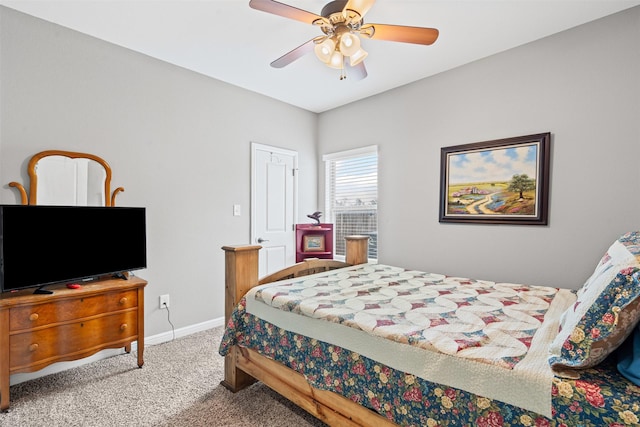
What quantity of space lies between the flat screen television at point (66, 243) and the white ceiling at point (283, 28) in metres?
1.43

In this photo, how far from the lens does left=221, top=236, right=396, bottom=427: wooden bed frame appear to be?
1503 millimetres

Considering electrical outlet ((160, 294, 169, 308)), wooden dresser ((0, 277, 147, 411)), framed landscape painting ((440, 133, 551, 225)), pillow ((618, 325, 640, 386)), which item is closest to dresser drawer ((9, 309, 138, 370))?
wooden dresser ((0, 277, 147, 411))

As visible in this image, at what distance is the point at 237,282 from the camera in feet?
6.91

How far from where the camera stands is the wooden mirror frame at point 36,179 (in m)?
2.26

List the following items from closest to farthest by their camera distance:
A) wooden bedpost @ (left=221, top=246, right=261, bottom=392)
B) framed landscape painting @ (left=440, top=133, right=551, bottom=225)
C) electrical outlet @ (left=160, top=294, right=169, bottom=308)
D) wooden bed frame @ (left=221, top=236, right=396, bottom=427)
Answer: wooden bed frame @ (left=221, top=236, right=396, bottom=427) < wooden bedpost @ (left=221, top=246, right=261, bottom=392) < framed landscape painting @ (left=440, top=133, right=551, bottom=225) < electrical outlet @ (left=160, top=294, right=169, bottom=308)

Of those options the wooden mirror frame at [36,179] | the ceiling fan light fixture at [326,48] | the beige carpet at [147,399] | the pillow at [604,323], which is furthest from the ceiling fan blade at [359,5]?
the beige carpet at [147,399]

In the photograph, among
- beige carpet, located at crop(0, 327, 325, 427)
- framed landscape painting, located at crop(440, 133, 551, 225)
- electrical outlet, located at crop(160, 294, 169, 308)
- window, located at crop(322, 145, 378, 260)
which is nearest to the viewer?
beige carpet, located at crop(0, 327, 325, 427)

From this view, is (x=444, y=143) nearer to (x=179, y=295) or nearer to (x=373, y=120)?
(x=373, y=120)

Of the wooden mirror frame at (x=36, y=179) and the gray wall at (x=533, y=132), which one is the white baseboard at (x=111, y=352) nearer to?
the wooden mirror frame at (x=36, y=179)

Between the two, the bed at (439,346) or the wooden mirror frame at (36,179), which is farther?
the wooden mirror frame at (36,179)

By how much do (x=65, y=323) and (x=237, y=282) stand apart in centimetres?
121

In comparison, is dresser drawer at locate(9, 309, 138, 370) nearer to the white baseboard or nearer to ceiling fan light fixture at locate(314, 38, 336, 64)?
the white baseboard

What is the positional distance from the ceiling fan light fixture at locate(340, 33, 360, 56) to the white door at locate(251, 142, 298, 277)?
2.05 meters

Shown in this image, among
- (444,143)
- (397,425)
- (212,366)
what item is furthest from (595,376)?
(444,143)
